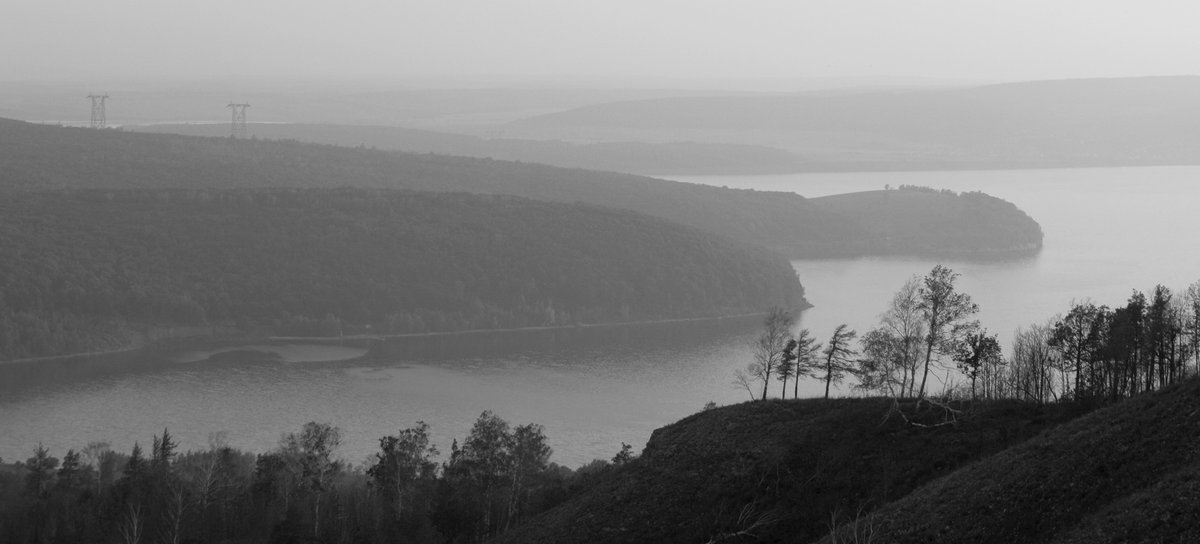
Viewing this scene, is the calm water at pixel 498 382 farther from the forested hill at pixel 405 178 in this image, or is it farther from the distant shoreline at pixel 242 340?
the forested hill at pixel 405 178

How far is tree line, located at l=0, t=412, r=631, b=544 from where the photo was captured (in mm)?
23875

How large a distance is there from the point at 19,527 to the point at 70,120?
137173 mm

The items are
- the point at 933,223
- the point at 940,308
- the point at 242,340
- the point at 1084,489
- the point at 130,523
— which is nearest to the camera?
the point at 1084,489

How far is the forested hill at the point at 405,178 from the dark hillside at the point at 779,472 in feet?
189

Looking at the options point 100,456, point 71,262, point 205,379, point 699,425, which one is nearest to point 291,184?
point 71,262

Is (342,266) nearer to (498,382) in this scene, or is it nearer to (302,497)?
(498,382)

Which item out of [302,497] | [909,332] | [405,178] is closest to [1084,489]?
[909,332]

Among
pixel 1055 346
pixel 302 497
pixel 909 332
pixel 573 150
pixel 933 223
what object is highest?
pixel 573 150

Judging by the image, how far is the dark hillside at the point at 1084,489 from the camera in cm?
1271

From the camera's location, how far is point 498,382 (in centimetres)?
4456

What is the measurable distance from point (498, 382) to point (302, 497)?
729 inches

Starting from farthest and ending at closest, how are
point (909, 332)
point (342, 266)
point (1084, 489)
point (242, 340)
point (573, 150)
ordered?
1. point (573, 150)
2. point (342, 266)
3. point (242, 340)
4. point (909, 332)
5. point (1084, 489)

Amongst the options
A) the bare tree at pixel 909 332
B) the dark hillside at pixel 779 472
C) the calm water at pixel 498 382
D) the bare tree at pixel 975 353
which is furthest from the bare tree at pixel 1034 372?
the calm water at pixel 498 382

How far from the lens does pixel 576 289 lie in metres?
60.3
